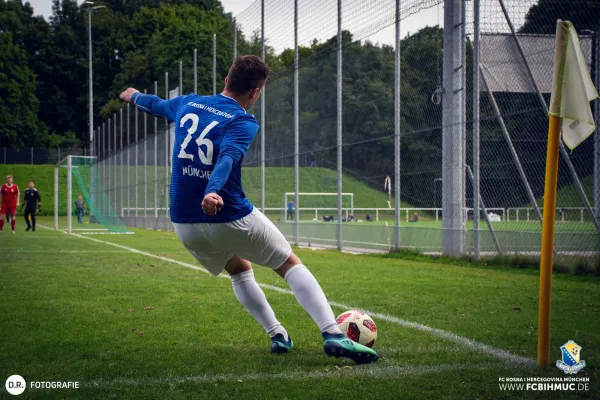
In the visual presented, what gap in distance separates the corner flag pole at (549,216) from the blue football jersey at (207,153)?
1.77 metres

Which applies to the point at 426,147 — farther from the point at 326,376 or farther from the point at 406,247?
the point at 326,376

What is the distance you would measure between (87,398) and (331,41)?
52.1 ft

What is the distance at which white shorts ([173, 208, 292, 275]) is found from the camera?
467 centimetres

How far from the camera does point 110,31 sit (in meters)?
80.2

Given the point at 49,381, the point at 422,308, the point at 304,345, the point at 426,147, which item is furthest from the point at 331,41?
the point at 49,381

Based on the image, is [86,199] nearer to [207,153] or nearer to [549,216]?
[207,153]

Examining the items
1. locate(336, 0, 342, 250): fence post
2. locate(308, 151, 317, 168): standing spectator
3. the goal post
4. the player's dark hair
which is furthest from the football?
locate(308, 151, 317, 168): standing spectator

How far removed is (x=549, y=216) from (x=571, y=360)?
34.7 inches

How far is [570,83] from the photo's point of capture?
4.36 m

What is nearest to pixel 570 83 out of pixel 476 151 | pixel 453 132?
pixel 476 151

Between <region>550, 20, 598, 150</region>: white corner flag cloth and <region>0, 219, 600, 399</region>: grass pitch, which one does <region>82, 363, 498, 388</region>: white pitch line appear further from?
<region>550, 20, 598, 150</region>: white corner flag cloth

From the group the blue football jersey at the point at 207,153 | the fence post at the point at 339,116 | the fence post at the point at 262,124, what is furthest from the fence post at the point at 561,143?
the fence post at the point at 262,124

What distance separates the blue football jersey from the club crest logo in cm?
208

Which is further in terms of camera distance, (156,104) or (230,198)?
(156,104)
